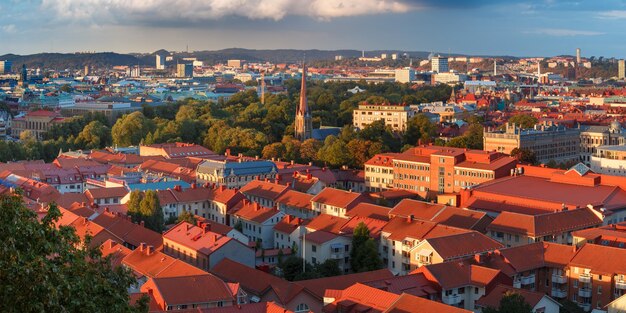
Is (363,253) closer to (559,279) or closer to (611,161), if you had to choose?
(559,279)

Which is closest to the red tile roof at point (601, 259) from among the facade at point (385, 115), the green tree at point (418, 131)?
the green tree at point (418, 131)

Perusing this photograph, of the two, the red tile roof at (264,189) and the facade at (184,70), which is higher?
the facade at (184,70)

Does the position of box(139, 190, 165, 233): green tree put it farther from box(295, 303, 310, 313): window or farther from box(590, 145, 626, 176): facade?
box(590, 145, 626, 176): facade

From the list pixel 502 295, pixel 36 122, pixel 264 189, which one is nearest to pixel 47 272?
pixel 502 295

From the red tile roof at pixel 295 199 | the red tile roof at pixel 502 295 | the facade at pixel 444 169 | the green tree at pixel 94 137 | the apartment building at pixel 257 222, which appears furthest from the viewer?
the green tree at pixel 94 137

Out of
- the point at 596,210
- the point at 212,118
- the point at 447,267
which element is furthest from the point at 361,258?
the point at 212,118

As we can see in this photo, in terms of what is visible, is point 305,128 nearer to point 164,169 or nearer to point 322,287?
point 164,169

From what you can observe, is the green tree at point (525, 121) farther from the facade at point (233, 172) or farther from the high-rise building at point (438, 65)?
the high-rise building at point (438, 65)
